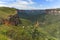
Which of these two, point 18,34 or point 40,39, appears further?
point 40,39

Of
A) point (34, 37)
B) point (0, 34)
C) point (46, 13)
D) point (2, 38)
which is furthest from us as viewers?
point (46, 13)

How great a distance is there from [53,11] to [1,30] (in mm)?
105315

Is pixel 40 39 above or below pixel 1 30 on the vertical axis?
below

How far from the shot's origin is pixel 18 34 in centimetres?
1430

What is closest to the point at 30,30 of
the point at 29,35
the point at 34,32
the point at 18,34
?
A: the point at 34,32

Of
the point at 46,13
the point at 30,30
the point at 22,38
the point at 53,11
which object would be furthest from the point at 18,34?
the point at 53,11

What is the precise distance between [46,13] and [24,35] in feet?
321

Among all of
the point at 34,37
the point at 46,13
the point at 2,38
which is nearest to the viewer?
the point at 2,38

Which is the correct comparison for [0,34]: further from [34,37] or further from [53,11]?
[53,11]

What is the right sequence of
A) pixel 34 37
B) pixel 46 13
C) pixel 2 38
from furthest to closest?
1. pixel 46 13
2. pixel 34 37
3. pixel 2 38

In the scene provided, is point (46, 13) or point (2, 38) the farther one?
point (46, 13)

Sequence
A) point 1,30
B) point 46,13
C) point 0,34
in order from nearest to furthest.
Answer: point 0,34
point 1,30
point 46,13

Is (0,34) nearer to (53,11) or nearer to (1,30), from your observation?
(1,30)

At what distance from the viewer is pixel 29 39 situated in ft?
48.0
